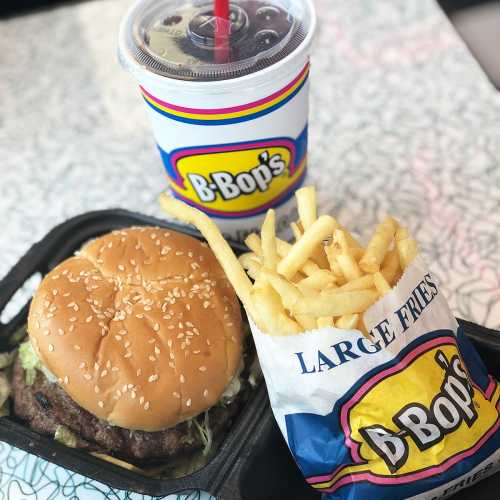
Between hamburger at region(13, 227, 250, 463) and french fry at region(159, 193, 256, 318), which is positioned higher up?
french fry at region(159, 193, 256, 318)

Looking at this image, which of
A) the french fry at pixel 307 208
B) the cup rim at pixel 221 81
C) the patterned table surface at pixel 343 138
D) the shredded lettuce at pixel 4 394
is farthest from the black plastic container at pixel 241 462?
the cup rim at pixel 221 81

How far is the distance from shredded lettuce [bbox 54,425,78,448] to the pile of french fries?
14.2 inches

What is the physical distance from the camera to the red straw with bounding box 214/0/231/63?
0.96 metres

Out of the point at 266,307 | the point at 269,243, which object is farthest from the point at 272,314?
the point at 269,243

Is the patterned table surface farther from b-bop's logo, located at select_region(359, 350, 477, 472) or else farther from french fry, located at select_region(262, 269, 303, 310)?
french fry, located at select_region(262, 269, 303, 310)

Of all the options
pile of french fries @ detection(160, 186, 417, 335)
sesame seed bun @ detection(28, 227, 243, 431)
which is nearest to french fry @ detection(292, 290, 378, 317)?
pile of french fries @ detection(160, 186, 417, 335)

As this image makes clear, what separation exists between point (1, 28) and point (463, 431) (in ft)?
6.35

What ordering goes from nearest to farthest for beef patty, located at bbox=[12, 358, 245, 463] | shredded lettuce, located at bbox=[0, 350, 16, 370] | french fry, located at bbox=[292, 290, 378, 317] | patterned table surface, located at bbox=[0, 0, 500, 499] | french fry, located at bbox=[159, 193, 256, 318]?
french fry, located at bbox=[292, 290, 378, 317] → french fry, located at bbox=[159, 193, 256, 318] → beef patty, located at bbox=[12, 358, 245, 463] → shredded lettuce, located at bbox=[0, 350, 16, 370] → patterned table surface, located at bbox=[0, 0, 500, 499]

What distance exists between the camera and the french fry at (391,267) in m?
0.85

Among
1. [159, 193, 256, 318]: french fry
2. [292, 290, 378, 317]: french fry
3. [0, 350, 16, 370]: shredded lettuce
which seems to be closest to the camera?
[292, 290, 378, 317]: french fry

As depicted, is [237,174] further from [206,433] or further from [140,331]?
[206,433]

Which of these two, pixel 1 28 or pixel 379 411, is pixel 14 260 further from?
pixel 1 28

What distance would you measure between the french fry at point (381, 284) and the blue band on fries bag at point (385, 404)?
0.01 m

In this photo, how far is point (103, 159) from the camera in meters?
1.57
